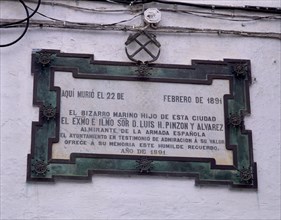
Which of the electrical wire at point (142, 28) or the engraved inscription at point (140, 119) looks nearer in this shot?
the engraved inscription at point (140, 119)

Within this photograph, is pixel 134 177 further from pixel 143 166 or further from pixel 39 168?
pixel 39 168

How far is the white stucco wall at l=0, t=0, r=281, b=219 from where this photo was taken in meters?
8.45

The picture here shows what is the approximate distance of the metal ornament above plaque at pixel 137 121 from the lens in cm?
862

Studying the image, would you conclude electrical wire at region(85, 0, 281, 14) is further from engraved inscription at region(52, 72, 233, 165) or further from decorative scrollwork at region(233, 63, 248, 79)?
engraved inscription at region(52, 72, 233, 165)

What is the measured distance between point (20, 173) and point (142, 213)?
1.37 m

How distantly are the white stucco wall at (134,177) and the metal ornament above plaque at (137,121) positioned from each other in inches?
4.2

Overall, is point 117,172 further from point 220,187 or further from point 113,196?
point 220,187

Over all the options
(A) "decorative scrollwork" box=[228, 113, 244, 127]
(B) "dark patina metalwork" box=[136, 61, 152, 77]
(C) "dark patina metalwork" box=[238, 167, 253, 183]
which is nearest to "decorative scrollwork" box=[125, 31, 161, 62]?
(B) "dark patina metalwork" box=[136, 61, 152, 77]

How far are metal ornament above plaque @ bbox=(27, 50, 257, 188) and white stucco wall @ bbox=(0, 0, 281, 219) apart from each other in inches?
4.2

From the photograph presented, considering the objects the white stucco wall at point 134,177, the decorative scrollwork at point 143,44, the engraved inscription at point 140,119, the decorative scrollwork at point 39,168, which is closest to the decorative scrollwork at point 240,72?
the white stucco wall at point 134,177

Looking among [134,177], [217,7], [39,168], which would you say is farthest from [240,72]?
[39,168]

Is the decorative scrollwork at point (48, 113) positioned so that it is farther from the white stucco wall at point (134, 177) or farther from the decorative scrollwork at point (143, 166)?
the decorative scrollwork at point (143, 166)

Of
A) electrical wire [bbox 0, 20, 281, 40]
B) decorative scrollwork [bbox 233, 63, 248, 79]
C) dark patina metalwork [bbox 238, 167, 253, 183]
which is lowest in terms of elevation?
dark patina metalwork [bbox 238, 167, 253, 183]

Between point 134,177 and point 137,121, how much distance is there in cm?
63
